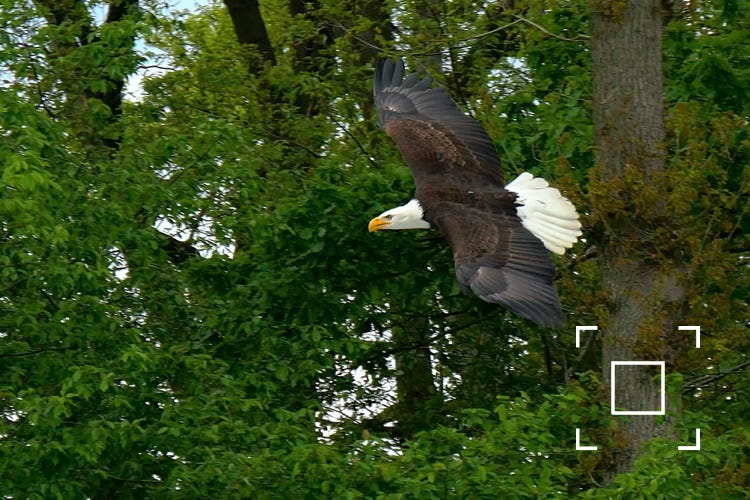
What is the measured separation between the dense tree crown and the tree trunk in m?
0.02

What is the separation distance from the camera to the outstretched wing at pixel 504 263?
920 cm

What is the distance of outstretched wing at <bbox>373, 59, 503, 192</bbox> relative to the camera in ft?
35.5

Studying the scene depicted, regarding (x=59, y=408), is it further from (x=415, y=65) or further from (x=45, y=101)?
(x=415, y=65)

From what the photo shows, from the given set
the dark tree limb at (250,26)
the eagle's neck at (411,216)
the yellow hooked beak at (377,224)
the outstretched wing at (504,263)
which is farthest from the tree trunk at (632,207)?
the dark tree limb at (250,26)

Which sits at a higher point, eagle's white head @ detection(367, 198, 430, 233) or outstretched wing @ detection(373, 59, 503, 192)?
outstretched wing @ detection(373, 59, 503, 192)

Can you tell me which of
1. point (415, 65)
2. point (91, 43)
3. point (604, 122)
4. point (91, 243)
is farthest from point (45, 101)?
point (604, 122)

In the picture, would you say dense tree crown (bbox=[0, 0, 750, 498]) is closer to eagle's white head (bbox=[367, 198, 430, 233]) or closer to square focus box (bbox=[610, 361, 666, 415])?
square focus box (bbox=[610, 361, 666, 415])

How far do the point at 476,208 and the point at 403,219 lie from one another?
1.47 ft

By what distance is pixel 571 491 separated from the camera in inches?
409

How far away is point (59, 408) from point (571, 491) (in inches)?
123

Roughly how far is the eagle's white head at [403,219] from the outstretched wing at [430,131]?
0.24 metres

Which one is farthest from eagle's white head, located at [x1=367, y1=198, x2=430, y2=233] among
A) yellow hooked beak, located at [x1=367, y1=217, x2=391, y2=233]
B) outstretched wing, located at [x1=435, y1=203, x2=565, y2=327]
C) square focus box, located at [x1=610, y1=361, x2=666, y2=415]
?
square focus box, located at [x1=610, y1=361, x2=666, y2=415]

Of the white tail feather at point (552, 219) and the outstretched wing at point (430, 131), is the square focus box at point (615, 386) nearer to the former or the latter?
the white tail feather at point (552, 219)

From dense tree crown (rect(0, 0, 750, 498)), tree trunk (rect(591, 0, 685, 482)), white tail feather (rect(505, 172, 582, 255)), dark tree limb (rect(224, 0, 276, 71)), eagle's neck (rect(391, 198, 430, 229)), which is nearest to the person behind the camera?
dense tree crown (rect(0, 0, 750, 498))
